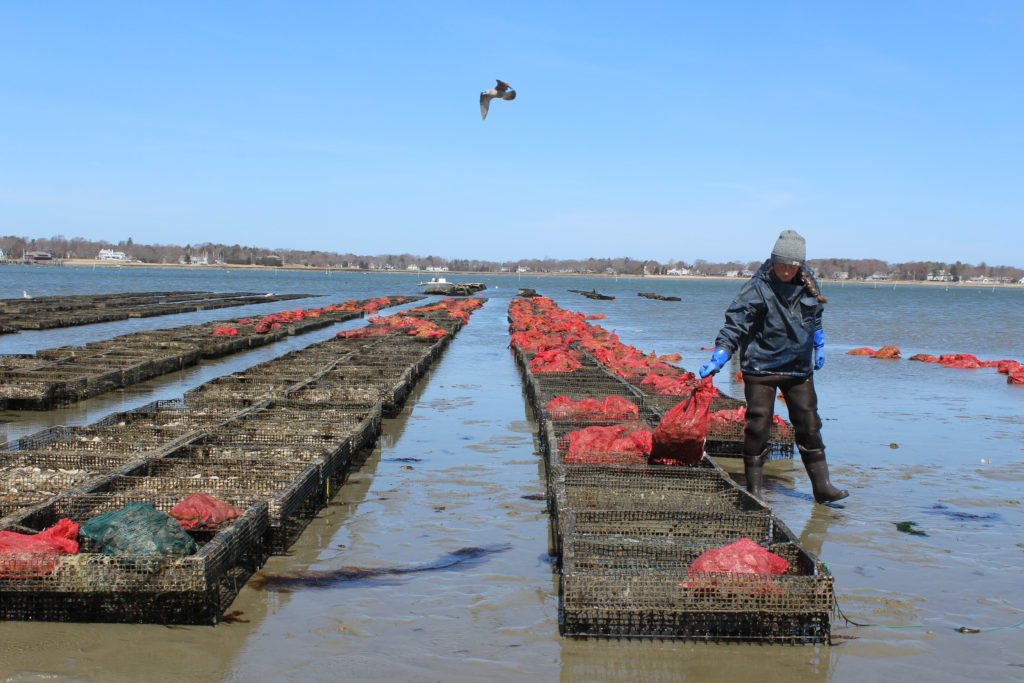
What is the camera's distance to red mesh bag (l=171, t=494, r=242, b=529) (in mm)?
4895

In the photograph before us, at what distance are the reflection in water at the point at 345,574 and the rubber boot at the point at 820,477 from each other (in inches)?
104

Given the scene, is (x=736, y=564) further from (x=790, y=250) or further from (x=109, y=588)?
(x=109, y=588)

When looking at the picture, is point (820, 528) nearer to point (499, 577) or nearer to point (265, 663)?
point (499, 577)

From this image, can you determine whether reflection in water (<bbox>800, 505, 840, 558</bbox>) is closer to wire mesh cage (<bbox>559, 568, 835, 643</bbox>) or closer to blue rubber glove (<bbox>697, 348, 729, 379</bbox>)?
blue rubber glove (<bbox>697, 348, 729, 379</bbox>)

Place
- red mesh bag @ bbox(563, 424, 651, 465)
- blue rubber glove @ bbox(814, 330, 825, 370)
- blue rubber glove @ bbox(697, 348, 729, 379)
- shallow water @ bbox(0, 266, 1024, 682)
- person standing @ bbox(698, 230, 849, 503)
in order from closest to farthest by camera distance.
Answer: shallow water @ bbox(0, 266, 1024, 682)
blue rubber glove @ bbox(697, 348, 729, 379)
person standing @ bbox(698, 230, 849, 503)
blue rubber glove @ bbox(814, 330, 825, 370)
red mesh bag @ bbox(563, 424, 651, 465)

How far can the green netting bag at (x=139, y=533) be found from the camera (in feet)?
14.1

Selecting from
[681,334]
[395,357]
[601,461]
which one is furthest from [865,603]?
[681,334]

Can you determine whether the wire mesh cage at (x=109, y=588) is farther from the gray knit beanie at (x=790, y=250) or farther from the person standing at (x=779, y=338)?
the gray knit beanie at (x=790, y=250)

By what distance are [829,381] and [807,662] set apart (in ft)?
44.7

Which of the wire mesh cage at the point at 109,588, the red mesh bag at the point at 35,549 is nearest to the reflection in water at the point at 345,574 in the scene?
the wire mesh cage at the point at 109,588

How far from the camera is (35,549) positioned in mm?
4324

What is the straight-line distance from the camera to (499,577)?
4938 mm

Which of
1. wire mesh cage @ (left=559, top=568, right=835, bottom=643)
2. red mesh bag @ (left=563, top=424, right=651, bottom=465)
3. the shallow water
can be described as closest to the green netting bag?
the shallow water

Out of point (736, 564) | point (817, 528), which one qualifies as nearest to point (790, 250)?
point (817, 528)
